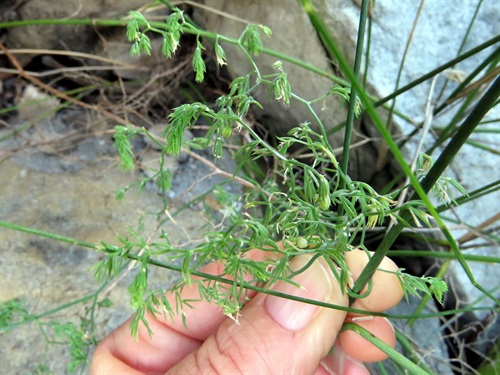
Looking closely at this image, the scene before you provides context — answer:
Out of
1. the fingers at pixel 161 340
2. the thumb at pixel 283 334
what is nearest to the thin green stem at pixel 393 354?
the thumb at pixel 283 334

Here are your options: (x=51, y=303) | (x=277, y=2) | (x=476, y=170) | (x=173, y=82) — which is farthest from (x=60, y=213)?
(x=476, y=170)

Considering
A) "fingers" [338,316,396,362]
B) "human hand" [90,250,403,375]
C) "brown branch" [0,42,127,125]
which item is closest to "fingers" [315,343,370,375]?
"fingers" [338,316,396,362]

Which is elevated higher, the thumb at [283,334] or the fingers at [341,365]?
the thumb at [283,334]

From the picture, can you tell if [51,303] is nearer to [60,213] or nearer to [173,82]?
[60,213]

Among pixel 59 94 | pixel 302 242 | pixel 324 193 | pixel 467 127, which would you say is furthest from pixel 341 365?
Result: pixel 59 94

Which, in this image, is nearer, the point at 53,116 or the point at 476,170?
the point at 476,170

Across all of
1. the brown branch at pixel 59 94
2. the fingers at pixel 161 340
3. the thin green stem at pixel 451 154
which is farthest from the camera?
the brown branch at pixel 59 94

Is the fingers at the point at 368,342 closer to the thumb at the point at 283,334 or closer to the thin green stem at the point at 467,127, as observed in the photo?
the thumb at the point at 283,334

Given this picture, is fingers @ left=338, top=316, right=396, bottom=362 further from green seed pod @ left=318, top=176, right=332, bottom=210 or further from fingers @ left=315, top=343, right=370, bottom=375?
green seed pod @ left=318, top=176, right=332, bottom=210

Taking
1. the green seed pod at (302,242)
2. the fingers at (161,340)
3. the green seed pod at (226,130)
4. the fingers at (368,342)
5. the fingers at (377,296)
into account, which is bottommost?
the fingers at (161,340)
